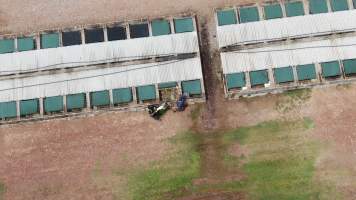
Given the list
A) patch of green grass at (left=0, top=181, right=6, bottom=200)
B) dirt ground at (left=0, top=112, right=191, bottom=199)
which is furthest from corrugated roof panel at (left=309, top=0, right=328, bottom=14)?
patch of green grass at (left=0, top=181, right=6, bottom=200)

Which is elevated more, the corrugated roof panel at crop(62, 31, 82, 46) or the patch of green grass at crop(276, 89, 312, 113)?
the corrugated roof panel at crop(62, 31, 82, 46)

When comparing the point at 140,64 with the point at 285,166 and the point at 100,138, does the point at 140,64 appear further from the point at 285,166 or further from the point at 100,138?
the point at 285,166

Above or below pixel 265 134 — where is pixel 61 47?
above

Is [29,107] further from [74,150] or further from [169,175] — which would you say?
[169,175]

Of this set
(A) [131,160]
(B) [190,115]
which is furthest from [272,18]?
(A) [131,160]

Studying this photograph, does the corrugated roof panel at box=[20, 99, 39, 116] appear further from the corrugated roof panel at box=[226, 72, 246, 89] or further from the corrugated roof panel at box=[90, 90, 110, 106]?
the corrugated roof panel at box=[226, 72, 246, 89]

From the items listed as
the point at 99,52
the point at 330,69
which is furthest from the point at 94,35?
the point at 330,69
